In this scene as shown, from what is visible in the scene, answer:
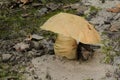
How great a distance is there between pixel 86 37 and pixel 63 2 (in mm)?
2670

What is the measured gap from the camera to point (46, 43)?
5.80m

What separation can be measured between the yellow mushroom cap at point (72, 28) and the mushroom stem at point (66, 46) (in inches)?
12.0

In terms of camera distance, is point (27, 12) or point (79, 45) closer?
point (79, 45)

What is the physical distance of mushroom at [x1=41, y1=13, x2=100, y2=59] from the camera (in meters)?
4.74

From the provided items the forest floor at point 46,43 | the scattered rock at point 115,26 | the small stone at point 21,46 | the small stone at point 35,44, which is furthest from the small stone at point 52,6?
the small stone at point 21,46

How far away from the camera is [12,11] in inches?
275

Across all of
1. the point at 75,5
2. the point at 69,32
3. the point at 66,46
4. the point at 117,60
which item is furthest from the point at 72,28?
the point at 75,5

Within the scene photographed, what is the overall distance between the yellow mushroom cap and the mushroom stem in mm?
305

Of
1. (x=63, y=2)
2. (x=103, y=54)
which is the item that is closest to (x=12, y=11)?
(x=63, y=2)

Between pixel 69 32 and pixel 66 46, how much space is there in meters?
0.48

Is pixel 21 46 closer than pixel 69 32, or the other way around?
pixel 69 32

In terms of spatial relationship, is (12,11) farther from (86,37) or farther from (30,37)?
(86,37)

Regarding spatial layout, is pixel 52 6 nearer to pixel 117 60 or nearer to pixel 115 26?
pixel 115 26

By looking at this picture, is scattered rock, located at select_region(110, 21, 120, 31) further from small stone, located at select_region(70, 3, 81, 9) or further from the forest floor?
small stone, located at select_region(70, 3, 81, 9)
